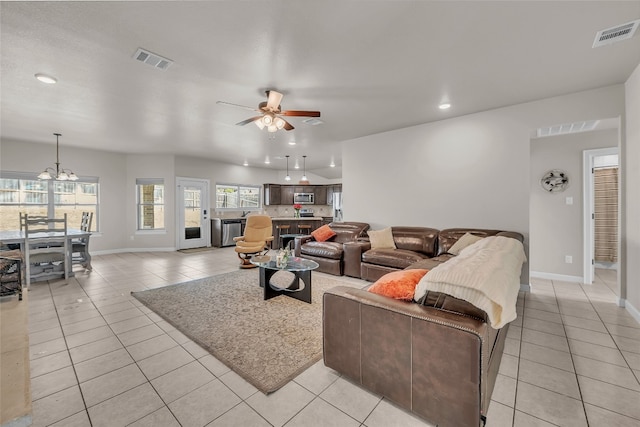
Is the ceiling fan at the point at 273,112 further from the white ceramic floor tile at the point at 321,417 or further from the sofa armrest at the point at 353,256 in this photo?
the white ceramic floor tile at the point at 321,417

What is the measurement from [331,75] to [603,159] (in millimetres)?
5762

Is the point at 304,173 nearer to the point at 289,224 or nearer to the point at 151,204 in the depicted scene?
the point at 289,224

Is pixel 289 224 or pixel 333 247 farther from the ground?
pixel 289 224

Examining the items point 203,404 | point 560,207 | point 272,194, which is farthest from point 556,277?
point 272,194

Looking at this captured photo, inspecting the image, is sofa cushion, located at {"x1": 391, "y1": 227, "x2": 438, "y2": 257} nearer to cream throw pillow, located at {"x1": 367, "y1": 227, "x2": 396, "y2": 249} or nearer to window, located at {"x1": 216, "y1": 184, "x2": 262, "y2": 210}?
cream throw pillow, located at {"x1": 367, "y1": 227, "x2": 396, "y2": 249}

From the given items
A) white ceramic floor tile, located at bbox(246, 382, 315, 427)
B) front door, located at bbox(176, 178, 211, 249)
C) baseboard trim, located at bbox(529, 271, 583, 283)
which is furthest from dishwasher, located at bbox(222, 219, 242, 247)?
baseboard trim, located at bbox(529, 271, 583, 283)

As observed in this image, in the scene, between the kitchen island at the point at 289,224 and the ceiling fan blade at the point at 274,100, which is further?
the kitchen island at the point at 289,224

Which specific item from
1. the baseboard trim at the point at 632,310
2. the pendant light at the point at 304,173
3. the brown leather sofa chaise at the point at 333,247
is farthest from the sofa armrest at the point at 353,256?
the pendant light at the point at 304,173

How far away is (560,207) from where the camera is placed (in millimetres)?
4387

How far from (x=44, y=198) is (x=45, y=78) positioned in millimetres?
4664

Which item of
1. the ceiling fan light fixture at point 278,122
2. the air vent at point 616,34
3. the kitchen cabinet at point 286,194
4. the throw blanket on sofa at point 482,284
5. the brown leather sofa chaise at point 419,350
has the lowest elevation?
the brown leather sofa chaise at point 419,350

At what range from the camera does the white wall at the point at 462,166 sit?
3.70 m

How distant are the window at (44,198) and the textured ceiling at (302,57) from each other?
6.46ft

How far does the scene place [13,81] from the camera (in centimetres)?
304
